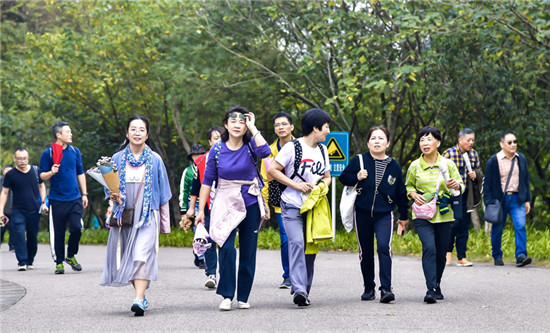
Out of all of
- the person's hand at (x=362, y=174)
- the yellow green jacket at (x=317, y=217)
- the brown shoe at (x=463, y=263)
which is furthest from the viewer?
the brown shoe at (x=463, y=263)

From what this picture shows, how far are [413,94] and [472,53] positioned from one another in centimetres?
260

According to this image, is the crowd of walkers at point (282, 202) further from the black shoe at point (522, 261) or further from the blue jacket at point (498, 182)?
the blue jacket at point (498, 182)

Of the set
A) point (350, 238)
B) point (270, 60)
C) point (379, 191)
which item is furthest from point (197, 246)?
point (270, 60)

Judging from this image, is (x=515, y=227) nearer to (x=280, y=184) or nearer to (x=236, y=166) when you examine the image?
(x=280, y=184)

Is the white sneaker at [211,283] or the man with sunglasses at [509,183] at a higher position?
the man with sunglasses at [509,183]

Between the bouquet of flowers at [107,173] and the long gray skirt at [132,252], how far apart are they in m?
0.16

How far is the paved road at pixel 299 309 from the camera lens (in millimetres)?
7309

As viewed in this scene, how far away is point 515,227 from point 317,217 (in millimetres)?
5877

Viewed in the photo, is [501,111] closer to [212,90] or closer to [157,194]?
[212,90]

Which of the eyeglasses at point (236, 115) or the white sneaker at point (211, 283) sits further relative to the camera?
the white sneaker at point (211, 283)

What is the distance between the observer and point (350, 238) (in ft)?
59.0

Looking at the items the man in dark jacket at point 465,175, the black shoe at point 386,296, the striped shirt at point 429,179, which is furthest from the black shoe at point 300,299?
the man in dark jacket at point 465,175

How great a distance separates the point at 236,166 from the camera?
8367mm

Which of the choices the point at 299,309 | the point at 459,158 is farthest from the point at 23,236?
the point at 299,309
